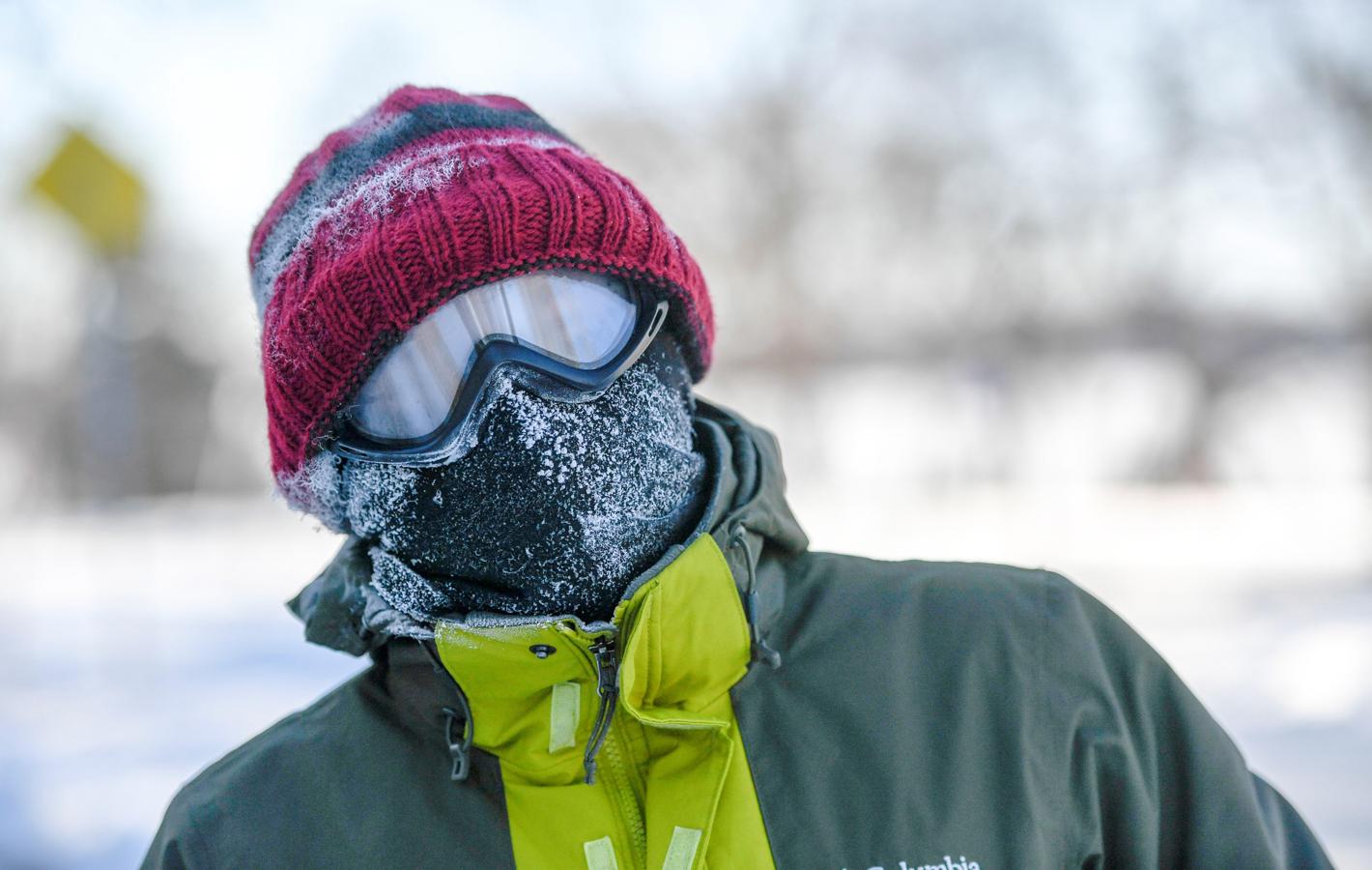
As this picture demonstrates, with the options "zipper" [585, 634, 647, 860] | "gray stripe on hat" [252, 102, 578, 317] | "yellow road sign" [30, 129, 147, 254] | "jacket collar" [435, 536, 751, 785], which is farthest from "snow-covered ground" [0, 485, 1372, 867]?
"yellow road sign" [30, 129, 147, 254]

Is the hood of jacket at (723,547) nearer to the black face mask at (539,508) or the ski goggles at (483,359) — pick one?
the black face mask at (539,508)

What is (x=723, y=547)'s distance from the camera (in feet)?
4.95

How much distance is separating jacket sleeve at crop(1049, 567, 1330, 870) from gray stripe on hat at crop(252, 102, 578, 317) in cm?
116

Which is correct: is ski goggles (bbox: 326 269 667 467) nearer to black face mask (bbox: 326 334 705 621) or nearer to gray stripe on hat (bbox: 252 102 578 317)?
black face mask (bbox: 326 334 705 621)

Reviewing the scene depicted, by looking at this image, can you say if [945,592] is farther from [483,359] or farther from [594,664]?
[483,359]

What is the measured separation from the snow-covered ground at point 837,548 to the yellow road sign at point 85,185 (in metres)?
2.59

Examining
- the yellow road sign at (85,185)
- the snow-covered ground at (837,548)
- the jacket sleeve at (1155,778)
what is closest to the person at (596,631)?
the jacket sleeve at (1155,778)

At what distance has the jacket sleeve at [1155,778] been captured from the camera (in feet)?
4.62

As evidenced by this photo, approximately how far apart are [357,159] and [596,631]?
0.85m

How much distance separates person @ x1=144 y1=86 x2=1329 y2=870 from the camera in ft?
4.61

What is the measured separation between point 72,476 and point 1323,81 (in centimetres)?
2165

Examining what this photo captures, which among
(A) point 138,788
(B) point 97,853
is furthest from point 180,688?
(B) point 97,853

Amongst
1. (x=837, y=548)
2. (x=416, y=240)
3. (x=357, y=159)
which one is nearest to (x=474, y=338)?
(x=416, y=240)

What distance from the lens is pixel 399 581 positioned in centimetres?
158
